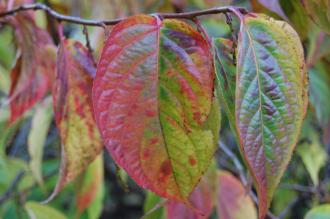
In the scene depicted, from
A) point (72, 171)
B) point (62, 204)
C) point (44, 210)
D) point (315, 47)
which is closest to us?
point (72, 171)

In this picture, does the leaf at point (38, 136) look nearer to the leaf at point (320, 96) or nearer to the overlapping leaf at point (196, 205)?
the overlapping leaf at point (196, 205)

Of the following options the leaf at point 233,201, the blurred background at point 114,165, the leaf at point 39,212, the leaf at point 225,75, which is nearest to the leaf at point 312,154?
the blurred background at point 114,165

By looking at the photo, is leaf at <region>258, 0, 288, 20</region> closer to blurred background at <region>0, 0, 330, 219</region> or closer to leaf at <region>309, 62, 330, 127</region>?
blurred background at <region>0, 0, 330, 219</region>

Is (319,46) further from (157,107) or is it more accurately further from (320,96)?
(157,107)

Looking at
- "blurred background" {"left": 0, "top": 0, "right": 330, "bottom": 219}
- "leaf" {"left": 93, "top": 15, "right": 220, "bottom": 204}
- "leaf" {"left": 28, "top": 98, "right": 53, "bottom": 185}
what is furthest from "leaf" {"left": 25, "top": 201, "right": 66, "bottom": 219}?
"leaf" {"left": 93, "top": 15, "right": 220, "bottom": 204}

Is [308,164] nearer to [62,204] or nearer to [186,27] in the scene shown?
[186,27]

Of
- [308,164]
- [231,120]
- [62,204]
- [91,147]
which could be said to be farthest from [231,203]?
[62,204]
